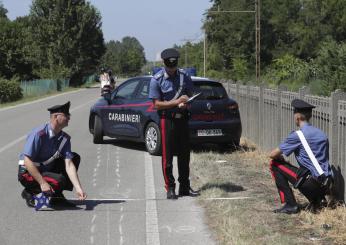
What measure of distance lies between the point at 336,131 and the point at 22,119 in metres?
15.7

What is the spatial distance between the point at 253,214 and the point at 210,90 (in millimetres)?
5488

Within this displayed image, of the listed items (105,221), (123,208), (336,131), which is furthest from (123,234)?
(336,131)

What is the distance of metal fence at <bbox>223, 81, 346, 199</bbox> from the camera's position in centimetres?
723

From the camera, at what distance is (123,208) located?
738cm

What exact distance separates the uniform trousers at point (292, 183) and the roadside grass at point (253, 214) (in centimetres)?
19

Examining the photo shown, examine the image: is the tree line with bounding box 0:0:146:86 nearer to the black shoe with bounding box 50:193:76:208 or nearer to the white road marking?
the white road marking

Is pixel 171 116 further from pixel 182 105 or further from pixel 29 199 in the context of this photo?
pixel 29 199

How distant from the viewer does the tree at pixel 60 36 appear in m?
68.2

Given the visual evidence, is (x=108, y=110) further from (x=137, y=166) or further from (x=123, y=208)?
(x=123, y=208)

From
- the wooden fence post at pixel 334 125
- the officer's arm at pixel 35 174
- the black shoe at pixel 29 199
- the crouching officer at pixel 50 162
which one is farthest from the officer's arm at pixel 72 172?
the wooden fence post at pixel 334 125

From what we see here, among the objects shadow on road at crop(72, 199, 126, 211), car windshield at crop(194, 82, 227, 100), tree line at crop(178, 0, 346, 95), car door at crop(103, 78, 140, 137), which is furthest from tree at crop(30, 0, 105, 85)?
shadow on road at crop(72, 199, 126, 211)

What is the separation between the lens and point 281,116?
10.6 metres

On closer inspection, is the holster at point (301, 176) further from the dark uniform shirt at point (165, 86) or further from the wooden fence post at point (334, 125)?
the dark uniform shirt at point (165, 86)

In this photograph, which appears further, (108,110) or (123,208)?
(108,110)
